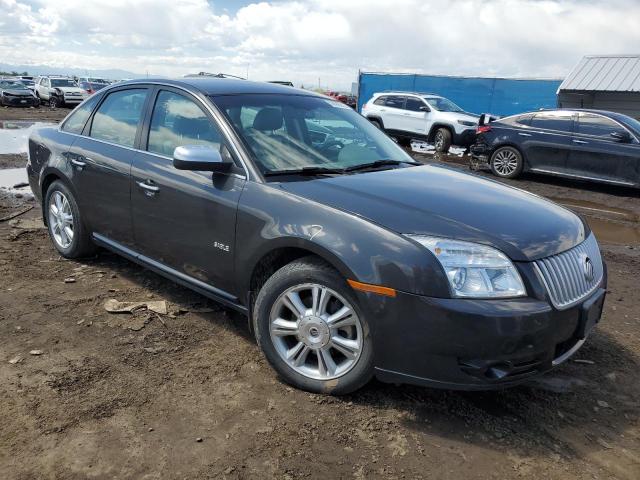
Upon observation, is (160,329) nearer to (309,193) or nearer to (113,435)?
(113,435)

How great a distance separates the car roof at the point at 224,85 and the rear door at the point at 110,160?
0.77 ft

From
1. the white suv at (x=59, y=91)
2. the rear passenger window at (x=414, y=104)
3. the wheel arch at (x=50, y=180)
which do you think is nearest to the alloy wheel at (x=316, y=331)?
the wheel arch at (x=50, y=180)

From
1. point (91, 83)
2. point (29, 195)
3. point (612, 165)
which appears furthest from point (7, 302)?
point (91, 83)

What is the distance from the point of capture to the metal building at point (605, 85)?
18.0m

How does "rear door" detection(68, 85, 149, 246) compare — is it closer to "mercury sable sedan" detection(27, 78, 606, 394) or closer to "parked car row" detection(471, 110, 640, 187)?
"mercury sable sedan" detection(27, 78, 606, 394)

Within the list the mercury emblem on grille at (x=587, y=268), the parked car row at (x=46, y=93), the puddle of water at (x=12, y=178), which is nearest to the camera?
the mercury emblem on grille at (x=587, y=268)

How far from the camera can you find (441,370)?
2.53 metres

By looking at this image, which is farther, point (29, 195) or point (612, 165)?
point (612, 165)

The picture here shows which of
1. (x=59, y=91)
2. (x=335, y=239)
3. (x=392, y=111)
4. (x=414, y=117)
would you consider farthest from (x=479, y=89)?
(x=59, y=91)

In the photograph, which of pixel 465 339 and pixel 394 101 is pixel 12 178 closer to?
pixel 465 339

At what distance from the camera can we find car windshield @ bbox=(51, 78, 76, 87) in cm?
3165

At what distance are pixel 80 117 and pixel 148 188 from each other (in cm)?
156

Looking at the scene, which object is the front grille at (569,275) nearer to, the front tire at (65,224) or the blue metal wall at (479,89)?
the front tire at (65,224)

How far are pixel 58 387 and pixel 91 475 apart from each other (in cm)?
80
